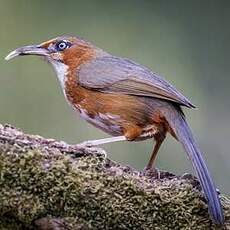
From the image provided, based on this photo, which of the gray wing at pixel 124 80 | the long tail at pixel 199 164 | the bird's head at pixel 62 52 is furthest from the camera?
the bird's head at pixel 62 52

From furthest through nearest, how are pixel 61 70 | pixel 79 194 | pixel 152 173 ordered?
1. pixel 61 70
2. pixel 152 173
3. pixel 79 194

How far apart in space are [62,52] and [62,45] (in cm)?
6

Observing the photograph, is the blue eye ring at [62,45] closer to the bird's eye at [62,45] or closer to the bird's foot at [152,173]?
the bird's eye at [62,45]

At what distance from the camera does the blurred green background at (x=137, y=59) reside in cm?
743

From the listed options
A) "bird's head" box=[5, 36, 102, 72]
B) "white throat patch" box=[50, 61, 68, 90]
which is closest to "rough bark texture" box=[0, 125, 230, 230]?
A: "white throat patch" box=[50, 61, 68, 90]

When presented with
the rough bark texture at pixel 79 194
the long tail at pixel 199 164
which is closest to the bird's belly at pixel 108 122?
the long tail at pixel 199 164

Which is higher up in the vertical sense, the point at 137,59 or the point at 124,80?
the point at 124,80

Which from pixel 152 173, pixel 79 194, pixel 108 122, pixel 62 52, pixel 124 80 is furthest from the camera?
pixel 62 52

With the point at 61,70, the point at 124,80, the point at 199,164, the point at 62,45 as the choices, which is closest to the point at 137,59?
the point at 62,45

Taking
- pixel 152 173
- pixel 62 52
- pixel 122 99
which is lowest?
pixel 152 173

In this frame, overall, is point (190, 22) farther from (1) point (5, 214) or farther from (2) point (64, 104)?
(1) point (5, 214)

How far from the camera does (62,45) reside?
565cm

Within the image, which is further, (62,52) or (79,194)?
(62,52)

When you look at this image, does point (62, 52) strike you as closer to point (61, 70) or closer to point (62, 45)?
point (62, 45)
